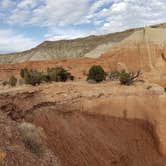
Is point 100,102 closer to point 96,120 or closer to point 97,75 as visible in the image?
point 96,120

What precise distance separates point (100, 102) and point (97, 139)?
301cm

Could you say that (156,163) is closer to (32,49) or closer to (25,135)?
(25,135)

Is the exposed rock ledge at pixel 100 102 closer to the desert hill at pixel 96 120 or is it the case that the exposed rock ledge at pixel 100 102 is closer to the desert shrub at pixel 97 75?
the desert hill at pixel 96 120

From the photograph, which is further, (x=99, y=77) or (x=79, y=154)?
(x=99, y=77)

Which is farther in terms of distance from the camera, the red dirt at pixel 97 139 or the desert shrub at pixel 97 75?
the desert shrub at pixel 97 75

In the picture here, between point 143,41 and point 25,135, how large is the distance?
48723 millimetres

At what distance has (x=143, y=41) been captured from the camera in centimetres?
5431

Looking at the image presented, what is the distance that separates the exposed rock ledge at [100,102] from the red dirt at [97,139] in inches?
17.4

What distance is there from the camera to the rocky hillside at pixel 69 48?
3003 inches

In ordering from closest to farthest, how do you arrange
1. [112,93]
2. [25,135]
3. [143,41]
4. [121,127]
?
[25,135] → [121,127] → [112,93] → [143,41]

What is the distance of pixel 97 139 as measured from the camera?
1436 centimetres

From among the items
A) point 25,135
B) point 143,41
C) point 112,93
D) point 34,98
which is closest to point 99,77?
point 112,93

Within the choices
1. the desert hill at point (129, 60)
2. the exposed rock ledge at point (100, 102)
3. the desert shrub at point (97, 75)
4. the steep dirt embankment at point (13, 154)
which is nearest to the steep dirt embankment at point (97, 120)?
Answer: the exposed rock ledge at point (100, 102)

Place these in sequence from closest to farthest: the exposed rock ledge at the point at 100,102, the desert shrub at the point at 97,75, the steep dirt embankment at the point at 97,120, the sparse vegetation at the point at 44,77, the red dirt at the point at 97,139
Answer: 1. the red dirt at the point at 97,139
2. the steep dirt embankment at the point at 97,120
3. the exposed rock ledge at the point at 100,102
4. the sparse vegetation at the point at 44,77
5. the desert shrub at the point at 97,75
